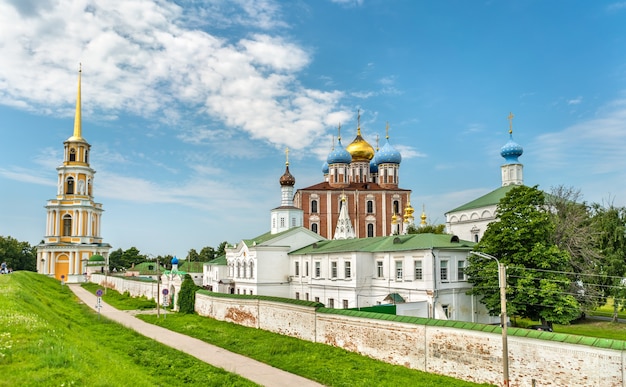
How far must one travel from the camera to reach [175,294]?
3703cm

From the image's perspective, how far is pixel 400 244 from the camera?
3100 centimetres

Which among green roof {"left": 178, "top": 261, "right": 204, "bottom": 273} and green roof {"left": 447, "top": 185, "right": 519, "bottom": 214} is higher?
green roof {"left": 447, "top": 185, "right": 519, "bottom": 214}

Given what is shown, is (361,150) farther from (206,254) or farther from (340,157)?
(206,254)

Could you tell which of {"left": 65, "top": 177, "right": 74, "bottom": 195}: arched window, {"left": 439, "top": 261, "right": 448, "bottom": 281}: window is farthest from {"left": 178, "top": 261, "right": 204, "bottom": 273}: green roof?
{"left": 439, "top": 261, "right": 448, "bottom": 281}: window

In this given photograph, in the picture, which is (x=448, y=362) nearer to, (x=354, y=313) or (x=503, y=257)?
(x=354, y=313)

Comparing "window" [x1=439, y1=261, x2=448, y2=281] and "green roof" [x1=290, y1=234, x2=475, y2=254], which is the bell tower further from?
"window" [x1=439, y1=261, x2=448, y2=281]

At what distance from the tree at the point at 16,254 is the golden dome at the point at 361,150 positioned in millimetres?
54620

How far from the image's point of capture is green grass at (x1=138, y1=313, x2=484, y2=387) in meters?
16.0

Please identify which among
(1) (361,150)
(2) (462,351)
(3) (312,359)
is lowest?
(3) (312,359)

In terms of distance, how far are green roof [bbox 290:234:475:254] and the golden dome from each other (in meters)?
32.4

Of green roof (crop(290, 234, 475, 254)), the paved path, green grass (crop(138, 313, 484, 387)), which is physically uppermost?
green roof (crop(290, 234, 475, 254))

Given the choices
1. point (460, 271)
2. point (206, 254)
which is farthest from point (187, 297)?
point (206, 254)

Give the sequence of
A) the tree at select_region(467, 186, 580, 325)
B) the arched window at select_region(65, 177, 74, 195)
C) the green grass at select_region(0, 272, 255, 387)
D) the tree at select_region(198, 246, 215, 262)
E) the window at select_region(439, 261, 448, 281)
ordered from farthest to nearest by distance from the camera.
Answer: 1. the tree at select_region(198, 246, 215, 262)
2. the arched window at select_region(65, 177, 74, 195)
3. the window at select_region(439, 261, 448, 281)
4. the tree at select_region(467, 186, 580, 325)
5. the green grass at select_region(0, 272, 255, 387)

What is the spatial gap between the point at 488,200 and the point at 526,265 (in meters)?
15.3
